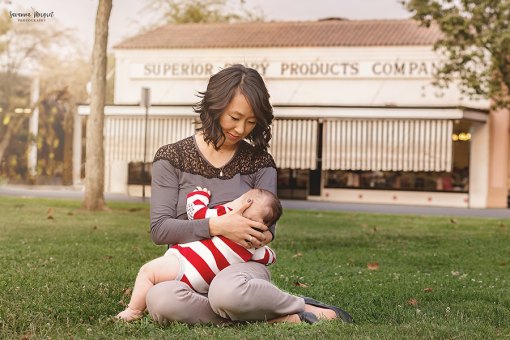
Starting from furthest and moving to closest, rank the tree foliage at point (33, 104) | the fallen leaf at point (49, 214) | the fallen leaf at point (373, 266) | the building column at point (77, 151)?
the building column at point (77, 151) → the tree foliage at point (33, 104) → the fallen leaf at point (49, 214) → the fallen leaf at point (373, 266)

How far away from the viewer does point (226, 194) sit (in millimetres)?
4801

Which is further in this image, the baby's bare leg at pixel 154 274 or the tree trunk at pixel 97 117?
the tree trunk at pixel 97 117

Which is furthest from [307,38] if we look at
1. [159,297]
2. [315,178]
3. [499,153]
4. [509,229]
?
[159,297]

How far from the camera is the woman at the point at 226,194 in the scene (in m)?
4.48

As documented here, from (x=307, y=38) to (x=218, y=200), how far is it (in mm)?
26636

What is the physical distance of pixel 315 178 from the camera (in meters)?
30.2

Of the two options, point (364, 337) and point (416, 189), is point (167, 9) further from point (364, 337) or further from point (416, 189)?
point (364, 337)

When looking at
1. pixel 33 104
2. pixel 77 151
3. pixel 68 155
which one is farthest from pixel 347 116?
pixel 33 104

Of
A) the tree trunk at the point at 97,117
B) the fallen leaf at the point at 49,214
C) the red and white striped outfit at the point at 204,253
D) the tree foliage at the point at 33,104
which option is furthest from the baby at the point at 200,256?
the tree foliage at the point at 33,104

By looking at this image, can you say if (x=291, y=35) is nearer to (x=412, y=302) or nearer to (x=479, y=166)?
(x=479, y=166)

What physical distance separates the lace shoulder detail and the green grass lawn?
0.85 meters

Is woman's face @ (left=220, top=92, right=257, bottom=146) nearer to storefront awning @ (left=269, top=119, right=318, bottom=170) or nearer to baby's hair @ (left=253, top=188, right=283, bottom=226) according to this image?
baby's hair @ (left=253, top=188, right=283, bottom=226)

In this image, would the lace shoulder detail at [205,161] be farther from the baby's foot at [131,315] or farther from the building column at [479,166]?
the building column at [479,166]

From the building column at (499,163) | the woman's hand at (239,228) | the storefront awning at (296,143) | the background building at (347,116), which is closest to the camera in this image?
the woman's hand at (239,228)
